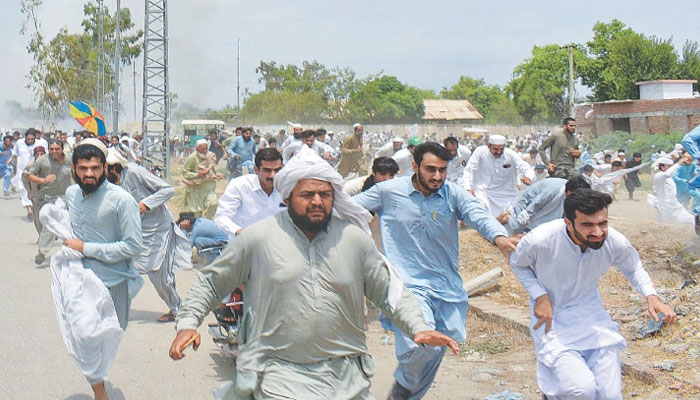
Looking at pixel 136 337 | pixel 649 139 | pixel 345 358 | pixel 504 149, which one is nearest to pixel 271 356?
pixel 345 358

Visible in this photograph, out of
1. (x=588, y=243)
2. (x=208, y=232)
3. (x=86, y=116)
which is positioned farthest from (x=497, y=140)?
(x=86, y=116)

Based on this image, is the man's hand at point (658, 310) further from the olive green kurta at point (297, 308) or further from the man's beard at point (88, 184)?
the man's beard at point (88, 184)

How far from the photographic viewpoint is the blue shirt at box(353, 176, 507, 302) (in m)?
5.61

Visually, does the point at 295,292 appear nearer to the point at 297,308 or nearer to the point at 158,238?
the point at 297,308

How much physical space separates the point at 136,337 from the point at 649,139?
27908 millimetres

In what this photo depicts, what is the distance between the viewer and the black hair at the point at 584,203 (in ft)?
14.8

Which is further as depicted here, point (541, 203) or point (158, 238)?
point (158, 238)

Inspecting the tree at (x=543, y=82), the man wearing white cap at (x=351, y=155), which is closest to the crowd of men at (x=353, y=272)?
the man wearing white cap at (x=351, y=155)

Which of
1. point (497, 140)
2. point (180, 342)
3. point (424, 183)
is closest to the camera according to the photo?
point (180, 342)

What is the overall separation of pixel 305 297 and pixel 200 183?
34.8 feet

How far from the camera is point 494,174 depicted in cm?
1164

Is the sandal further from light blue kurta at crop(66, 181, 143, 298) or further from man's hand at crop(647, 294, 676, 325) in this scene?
man's hand at crop(647, 294, 676, 325)

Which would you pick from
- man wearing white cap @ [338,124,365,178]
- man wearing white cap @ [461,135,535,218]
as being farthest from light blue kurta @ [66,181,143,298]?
man wearing white cap @ [338,124,365,178]

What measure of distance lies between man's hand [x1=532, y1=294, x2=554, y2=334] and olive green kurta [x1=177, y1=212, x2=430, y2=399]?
97cm
